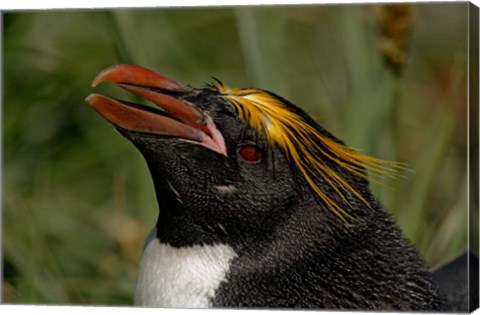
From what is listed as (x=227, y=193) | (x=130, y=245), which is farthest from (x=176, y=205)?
(x=130, y=245)

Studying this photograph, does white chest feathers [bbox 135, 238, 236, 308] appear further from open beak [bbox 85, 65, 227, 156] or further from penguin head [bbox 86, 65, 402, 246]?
open beak [bbox 85, 65, 227, 156]

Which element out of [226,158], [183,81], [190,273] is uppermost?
[183,81]

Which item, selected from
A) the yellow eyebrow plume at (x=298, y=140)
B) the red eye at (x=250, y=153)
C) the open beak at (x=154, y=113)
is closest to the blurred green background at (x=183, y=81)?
the yellow eyebrow plume at (x=298, y=140)

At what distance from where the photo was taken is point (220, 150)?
308 cm

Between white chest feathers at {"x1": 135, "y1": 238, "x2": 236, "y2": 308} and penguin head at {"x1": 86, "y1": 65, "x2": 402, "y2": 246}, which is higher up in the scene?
penguin head at {"x1": 86, "y1": 65, "x2": 402, "y2": 246}

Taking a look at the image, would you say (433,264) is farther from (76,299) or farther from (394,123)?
(76,299)

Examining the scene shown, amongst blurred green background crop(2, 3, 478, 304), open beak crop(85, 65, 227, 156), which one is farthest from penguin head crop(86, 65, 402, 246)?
blurred green background crop(2, 3, 478, 304)

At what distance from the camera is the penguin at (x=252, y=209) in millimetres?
3080

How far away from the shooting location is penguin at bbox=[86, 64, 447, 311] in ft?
10.1

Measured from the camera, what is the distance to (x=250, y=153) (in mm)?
3100

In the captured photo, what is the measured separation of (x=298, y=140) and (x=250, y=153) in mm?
126

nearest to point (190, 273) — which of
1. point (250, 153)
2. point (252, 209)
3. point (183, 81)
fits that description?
point (252, 209)

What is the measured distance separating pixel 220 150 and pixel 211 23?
2.49 ft

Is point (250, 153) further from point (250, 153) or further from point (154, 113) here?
point (154, 113)
